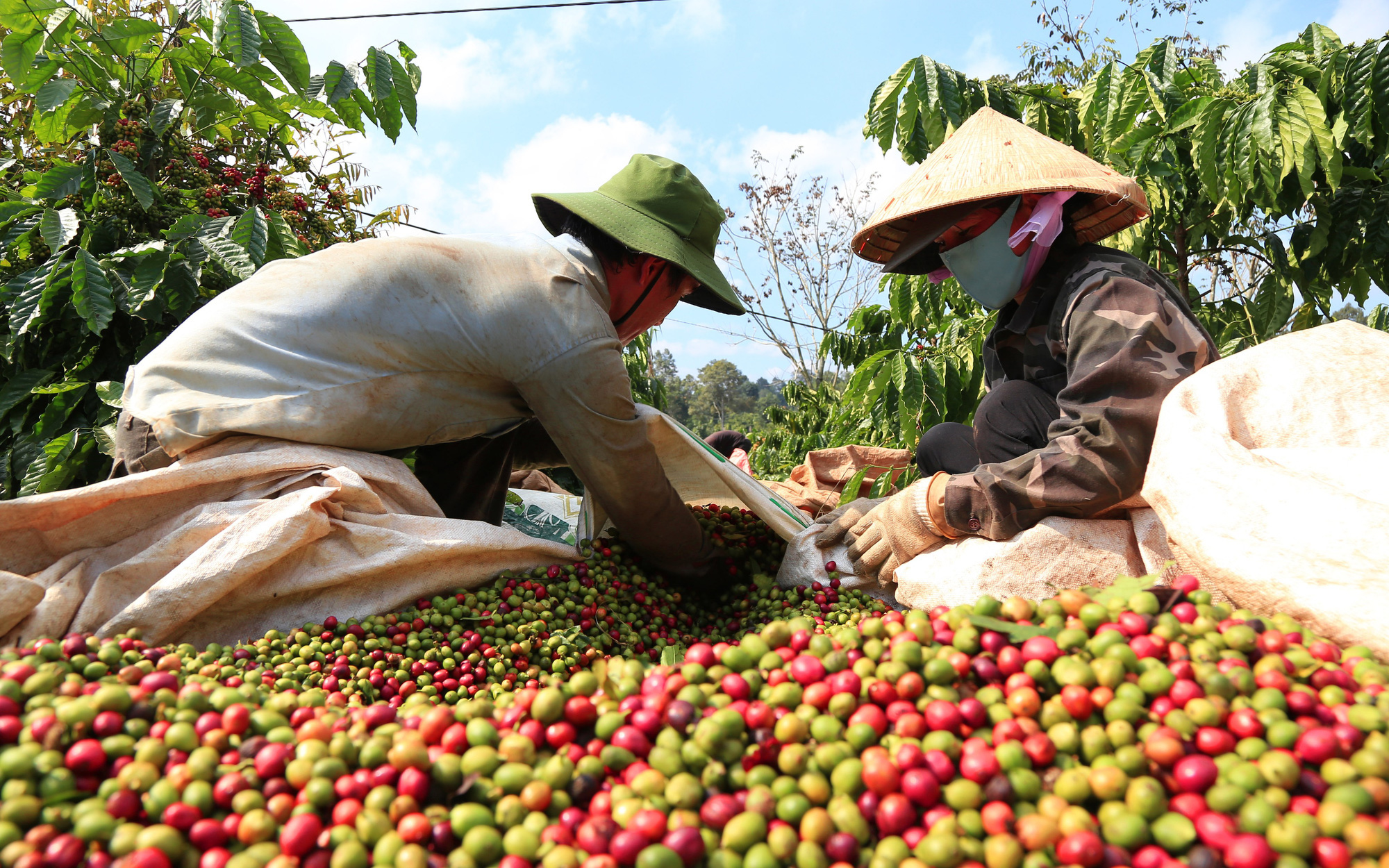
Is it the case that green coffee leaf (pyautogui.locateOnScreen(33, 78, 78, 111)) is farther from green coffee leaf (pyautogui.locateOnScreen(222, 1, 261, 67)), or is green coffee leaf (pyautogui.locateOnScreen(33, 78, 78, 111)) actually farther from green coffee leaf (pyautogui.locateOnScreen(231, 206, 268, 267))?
green coffee leaf (pyautogui.locateOnScreen(231, 206, 268, 267))

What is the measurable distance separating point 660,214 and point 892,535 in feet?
4.21

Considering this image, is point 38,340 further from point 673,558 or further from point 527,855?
point 527,855

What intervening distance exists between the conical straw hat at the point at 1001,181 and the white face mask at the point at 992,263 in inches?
3.4

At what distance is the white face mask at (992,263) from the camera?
2.18 metres

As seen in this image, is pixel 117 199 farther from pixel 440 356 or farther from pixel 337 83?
pixel 440 356

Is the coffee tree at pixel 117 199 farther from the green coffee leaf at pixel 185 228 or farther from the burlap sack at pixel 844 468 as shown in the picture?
the burlap sack at pixel 844 468

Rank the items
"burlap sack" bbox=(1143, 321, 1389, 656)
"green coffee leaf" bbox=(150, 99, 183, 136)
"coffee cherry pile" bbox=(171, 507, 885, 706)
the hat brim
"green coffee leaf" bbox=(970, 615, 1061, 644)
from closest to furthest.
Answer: "green coffee leaf" bbox=(970, 615, 1061, 644) < "burlap sack" bbox=(1143, 321, 1389, 656) < "coffee cherry pile" bbox=(171, 507, 885, 706) < the hat brim < "green coffee leaf" bbox=(150, 99, 183, 136)

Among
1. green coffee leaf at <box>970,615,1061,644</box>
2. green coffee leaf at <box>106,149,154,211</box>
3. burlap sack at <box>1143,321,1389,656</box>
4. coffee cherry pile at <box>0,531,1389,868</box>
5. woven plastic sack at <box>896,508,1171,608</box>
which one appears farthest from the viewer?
green coffee leaf at <box>106,149,154,211</box>

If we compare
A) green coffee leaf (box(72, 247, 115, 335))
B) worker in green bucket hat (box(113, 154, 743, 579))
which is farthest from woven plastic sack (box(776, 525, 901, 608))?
green coffee leaf (box(72, 247, 115, 335))

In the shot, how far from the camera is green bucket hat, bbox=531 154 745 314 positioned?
2.43m

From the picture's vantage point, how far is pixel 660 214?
2.57m

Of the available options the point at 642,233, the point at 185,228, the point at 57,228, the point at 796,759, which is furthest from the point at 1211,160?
the point at 57,228

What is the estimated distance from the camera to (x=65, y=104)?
3.44 m

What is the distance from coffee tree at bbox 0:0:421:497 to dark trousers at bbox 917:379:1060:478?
2.88m
